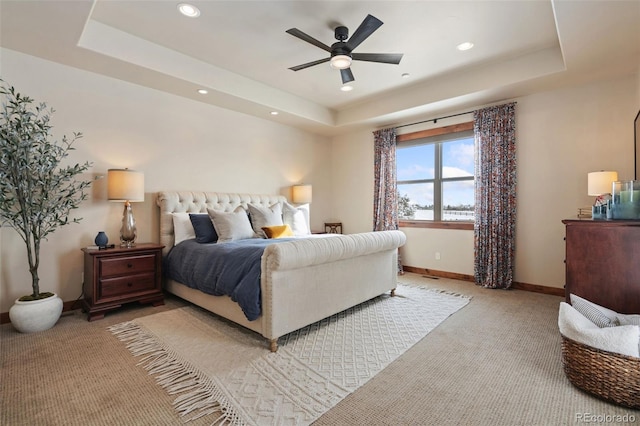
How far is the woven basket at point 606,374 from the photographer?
1.61 meters

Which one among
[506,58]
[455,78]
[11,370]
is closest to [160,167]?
[11,370]

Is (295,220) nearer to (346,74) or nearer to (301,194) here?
(301,194)

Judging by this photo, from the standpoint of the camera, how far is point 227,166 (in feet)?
15.0

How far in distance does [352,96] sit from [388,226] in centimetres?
226

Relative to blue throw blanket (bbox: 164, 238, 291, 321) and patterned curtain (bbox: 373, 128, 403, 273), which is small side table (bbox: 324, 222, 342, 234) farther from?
blue throw blanket (bbox: 164, 238, 291, 321)

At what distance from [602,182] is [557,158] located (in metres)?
0.82

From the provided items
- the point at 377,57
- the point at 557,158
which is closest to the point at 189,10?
the point at 377,57

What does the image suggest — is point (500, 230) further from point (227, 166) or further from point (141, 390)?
point (141, 390)

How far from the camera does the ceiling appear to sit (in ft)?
8.35

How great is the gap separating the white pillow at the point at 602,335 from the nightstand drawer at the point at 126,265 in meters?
3.74

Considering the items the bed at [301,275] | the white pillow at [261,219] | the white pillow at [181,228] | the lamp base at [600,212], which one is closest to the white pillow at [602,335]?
the lamp base at [600,212]

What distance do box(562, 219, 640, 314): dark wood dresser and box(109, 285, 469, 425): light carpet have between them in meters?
1.19

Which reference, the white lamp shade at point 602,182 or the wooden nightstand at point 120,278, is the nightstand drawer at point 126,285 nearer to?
the wooden nightstand at point 120,278

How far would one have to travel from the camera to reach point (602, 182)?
121 inches
